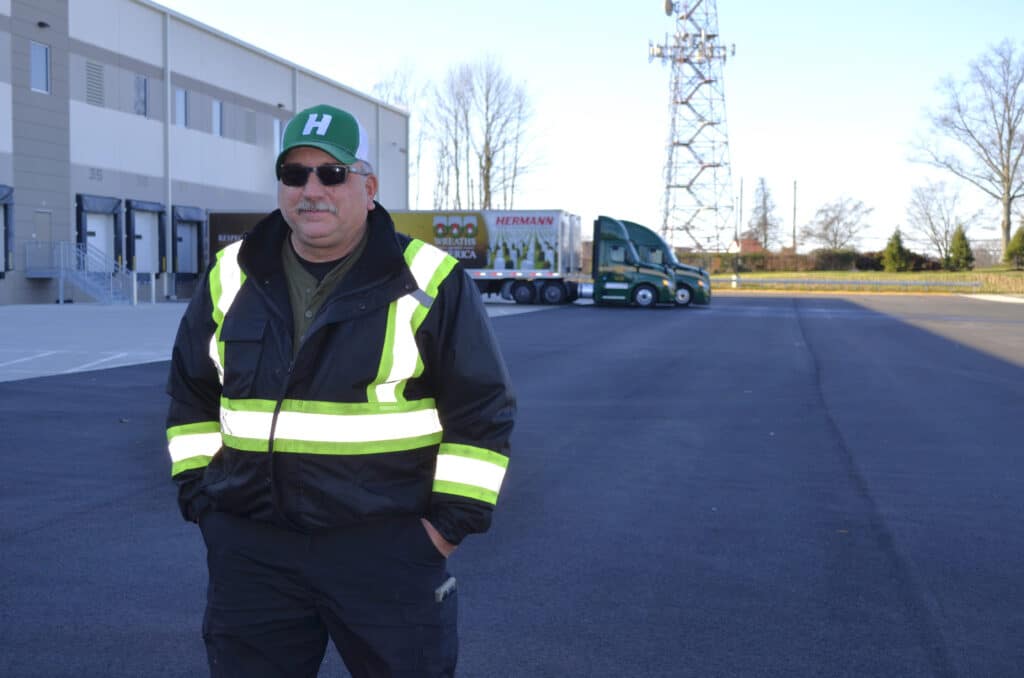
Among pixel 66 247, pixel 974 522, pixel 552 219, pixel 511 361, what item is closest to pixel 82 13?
pixel 66 247

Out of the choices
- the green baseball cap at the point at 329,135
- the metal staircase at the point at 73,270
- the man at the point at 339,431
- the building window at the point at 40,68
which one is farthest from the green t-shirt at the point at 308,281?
the building window at the point at 40,68

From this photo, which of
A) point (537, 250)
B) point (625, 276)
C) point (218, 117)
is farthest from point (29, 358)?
point (218, 117)

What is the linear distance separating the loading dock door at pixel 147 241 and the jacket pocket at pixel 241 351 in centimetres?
3686

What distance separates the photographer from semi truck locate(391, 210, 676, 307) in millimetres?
38438

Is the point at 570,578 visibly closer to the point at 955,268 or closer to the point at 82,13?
the point at 82,13

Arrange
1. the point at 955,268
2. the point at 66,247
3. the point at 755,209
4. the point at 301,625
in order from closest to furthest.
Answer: the point at 301,625, the point at 66,247, the point at 955,268, the point at 755,209

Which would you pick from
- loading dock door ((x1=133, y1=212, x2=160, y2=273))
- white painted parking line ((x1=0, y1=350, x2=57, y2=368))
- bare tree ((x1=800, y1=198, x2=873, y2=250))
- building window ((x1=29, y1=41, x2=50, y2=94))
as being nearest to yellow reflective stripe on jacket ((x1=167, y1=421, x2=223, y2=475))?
white painted parking line ((x1=0, y1=350, x2=57, y2=368))

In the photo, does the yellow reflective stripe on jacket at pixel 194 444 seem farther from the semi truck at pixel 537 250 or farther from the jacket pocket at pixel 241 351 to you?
the semi truck at pixel 537 250

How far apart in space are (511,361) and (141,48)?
25046 millimetres

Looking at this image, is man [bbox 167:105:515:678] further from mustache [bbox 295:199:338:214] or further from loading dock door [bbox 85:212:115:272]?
loading dock door [bbox 85:212:115:272]

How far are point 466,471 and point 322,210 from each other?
74 centimetres

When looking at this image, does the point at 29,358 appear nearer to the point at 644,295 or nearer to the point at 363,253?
the point at 363,253

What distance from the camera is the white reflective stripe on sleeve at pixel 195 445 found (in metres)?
2.97

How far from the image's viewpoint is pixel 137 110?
37.3m
